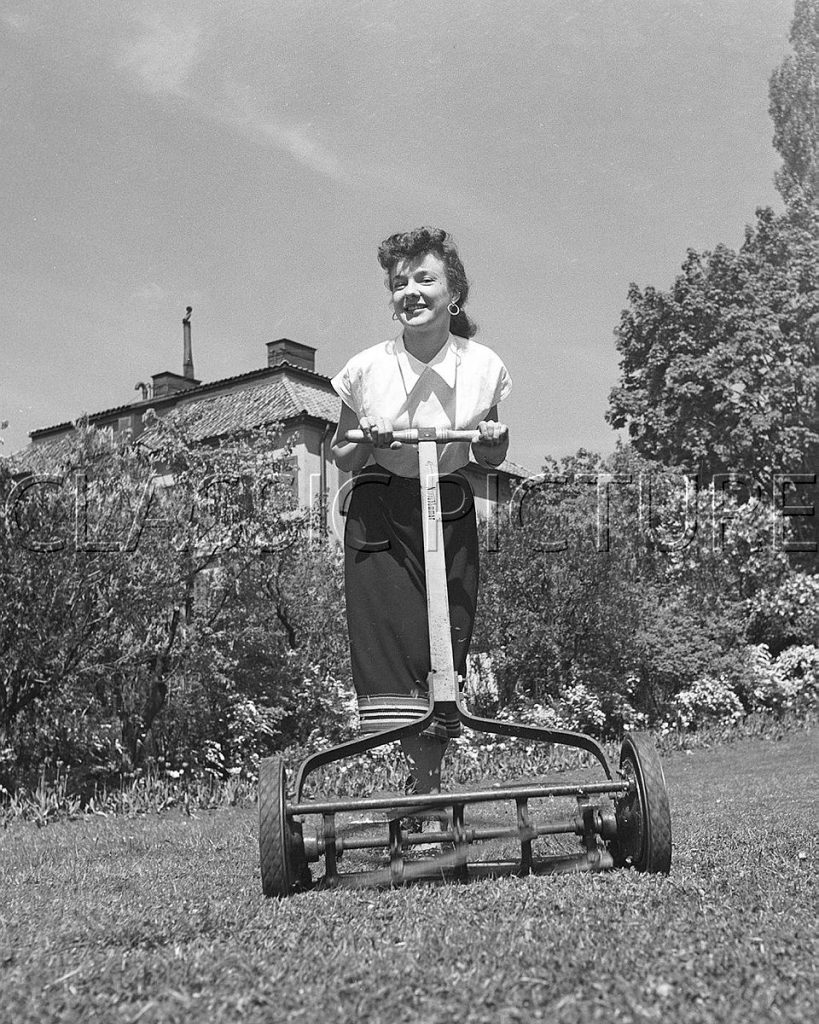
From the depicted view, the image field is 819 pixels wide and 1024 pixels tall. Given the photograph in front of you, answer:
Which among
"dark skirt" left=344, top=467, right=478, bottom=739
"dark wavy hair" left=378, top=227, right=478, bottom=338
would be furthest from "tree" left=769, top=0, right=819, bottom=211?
"dark skirt" left=344, top=467, right=478, bottom=739

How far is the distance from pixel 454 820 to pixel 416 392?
1.89 m

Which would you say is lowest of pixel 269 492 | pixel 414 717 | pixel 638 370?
pixel 414 717

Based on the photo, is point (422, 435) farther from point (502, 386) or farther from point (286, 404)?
point (286, 404)

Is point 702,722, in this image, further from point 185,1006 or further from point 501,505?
point 185,1006

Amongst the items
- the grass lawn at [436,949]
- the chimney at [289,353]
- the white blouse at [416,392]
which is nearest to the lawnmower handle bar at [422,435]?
the white blouse at [416,392]

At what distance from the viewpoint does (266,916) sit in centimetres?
334

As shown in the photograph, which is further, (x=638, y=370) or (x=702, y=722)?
(x=638, y=370)

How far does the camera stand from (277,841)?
3750 millimetres

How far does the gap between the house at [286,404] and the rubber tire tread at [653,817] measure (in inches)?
426

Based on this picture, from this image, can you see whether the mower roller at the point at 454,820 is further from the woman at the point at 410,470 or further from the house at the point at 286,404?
the house at the point at 286,404

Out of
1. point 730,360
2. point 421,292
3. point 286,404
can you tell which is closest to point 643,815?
point 421,292

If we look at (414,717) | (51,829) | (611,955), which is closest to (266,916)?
(611,955)

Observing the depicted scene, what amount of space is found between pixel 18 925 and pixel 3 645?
667 cm

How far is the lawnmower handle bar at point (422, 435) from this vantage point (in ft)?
15.2
